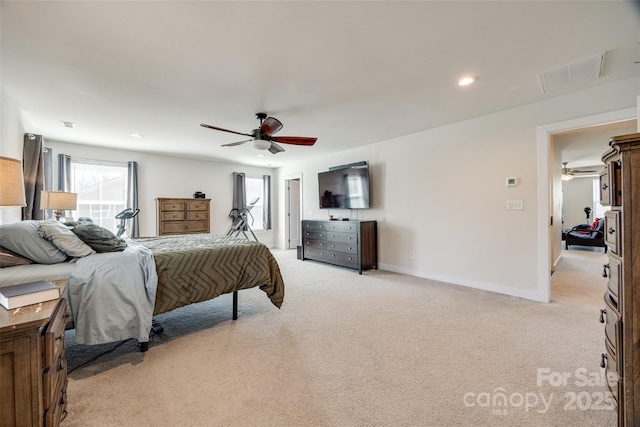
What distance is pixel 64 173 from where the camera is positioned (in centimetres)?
476

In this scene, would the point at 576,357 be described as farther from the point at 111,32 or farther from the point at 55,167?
the point at 55,167

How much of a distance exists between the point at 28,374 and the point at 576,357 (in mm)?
3153

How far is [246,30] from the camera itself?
6.20ft

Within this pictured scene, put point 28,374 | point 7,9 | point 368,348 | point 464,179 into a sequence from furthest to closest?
point 464,179 < point 368,348 < point 7,9 < point 28,374

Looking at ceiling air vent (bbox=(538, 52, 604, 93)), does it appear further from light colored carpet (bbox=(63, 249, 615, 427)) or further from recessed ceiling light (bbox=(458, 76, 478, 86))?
light colored carpet (bbox=(63, 249, 615, 427))

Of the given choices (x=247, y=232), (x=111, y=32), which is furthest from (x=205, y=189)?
(x=111, y=32)

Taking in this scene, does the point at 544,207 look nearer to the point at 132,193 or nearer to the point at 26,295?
the point at 26,295

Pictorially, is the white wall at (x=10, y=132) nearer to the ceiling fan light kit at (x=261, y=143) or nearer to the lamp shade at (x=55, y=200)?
the lamp shade at (x=55, y=200)

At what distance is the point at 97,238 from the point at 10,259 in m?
0.47

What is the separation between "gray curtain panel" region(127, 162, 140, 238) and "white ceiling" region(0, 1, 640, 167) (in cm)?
186

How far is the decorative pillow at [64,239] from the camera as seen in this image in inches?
74.4

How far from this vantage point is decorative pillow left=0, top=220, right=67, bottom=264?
175 centimetres

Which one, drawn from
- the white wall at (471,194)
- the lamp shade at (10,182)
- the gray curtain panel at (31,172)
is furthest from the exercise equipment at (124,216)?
the white wall at (471,194)

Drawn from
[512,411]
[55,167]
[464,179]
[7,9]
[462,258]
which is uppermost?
[7,9]
